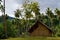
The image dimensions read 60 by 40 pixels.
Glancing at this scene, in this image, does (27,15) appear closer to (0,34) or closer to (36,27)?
(36,27)

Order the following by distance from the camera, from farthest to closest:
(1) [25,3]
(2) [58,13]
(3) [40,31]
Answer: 1. (2) [58,13]
2. (3) [40,31]
3. (1) [25,3]

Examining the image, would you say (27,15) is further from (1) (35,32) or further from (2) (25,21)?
(1) (35,32)

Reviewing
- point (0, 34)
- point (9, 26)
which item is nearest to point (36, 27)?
point (9, 26)

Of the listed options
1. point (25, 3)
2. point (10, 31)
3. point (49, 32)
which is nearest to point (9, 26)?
point (10, 31)

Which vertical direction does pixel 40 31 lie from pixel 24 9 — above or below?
below

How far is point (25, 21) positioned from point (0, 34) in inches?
820

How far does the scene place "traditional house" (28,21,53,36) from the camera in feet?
172

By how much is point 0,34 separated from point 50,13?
49775 millimetres

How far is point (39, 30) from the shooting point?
5434 centimetres

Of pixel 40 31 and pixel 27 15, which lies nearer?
pixel 40 31

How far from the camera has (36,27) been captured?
5347cm

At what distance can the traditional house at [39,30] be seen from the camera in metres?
52.3

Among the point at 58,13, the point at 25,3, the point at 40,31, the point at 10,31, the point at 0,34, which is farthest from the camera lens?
the point at 58,13

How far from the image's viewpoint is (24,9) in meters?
52.2
